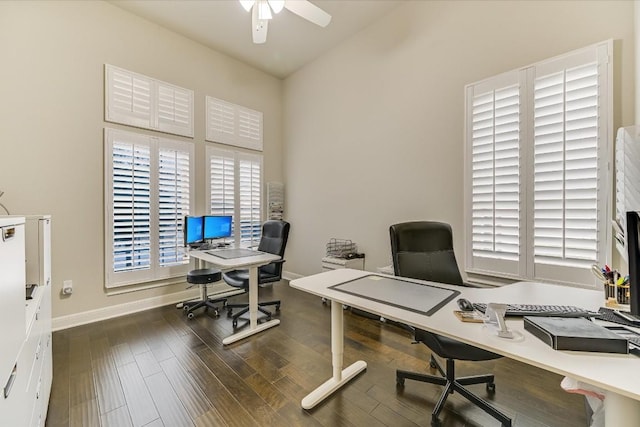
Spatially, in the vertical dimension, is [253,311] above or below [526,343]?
below

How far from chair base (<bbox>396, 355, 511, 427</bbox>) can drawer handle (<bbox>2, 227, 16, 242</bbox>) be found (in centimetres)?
207

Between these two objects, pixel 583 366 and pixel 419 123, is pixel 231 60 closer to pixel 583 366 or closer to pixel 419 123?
pixel 419 123

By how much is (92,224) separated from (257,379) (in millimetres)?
2543

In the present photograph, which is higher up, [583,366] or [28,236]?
[28,236]

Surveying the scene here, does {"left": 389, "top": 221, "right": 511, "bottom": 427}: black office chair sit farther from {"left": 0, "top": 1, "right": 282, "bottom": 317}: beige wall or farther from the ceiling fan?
{"left": 0, "top": 1, "right": 282, "bottom": 317}: beige wall

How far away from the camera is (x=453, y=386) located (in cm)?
165

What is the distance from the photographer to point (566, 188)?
2109 mm

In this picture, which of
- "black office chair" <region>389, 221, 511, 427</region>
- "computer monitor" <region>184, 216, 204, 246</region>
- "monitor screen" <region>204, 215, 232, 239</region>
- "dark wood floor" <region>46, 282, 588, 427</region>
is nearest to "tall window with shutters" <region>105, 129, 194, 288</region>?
"computer monitor" <region>184, 216, 204, 246</region>

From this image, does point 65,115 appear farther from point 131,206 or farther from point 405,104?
point 405,104

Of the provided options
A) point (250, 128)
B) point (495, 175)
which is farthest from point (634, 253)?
point (250, 128)

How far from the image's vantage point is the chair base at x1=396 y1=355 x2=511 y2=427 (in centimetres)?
149

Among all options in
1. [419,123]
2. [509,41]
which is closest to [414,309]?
[419,123]

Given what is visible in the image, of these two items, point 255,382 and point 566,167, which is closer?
point 255,382

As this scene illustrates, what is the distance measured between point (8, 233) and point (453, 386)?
7.36 ft
